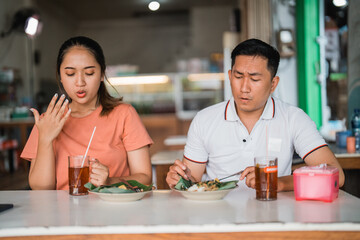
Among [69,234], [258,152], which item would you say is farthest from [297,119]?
[69,234]

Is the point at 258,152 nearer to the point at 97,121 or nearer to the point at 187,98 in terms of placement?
the point at 97,121

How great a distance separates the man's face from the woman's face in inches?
26.2

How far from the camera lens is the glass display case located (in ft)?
A: 34.5

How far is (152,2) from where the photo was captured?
2701mm

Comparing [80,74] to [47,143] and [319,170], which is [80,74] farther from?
[319,170]

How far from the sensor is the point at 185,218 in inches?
48.9

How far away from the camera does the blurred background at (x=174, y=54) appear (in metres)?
4.79

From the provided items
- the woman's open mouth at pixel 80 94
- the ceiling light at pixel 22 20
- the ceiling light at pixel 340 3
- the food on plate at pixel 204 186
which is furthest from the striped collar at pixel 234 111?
the ceiling light at pixel 22 20

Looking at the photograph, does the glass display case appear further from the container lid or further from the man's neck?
the container lid

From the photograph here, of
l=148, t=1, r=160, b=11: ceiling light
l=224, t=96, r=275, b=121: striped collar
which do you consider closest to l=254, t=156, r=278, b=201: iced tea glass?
l=224, t=96, r=275, b=121: striped collar

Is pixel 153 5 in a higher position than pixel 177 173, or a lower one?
higher

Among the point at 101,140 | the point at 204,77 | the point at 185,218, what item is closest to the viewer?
the point at 185,218

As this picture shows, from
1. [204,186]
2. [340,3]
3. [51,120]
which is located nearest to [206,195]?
[204,186]

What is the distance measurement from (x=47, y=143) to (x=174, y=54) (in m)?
11.4
